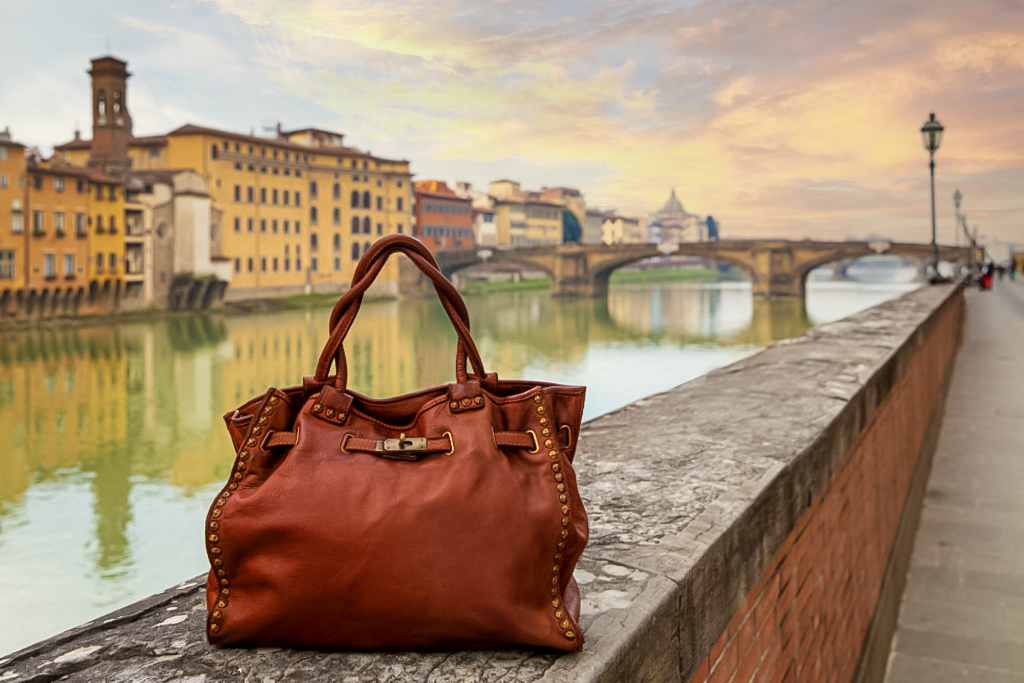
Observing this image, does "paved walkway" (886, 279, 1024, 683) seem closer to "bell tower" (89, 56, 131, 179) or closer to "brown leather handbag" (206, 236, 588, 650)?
"brown leather handbag" (206, 236, 588, 650)

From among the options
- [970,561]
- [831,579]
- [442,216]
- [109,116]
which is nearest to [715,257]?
[442,216]

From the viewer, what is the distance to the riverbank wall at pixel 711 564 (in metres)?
1.13

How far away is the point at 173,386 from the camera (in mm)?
20516

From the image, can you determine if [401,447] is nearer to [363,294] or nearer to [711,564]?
[363,294]

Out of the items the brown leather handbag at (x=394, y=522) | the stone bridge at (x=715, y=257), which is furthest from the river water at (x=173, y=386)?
the brown leather handbag at (x=394, y=522)

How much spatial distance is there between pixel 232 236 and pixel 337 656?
46.5 metres

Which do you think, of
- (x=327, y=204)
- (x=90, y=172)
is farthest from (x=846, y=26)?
(x=327, y=204)

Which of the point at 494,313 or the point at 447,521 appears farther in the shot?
the point at 494,313

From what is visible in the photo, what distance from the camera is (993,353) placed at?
1271 cm

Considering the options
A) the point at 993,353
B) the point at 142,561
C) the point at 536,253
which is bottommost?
the point at 142,561

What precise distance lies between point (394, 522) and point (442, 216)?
199ft

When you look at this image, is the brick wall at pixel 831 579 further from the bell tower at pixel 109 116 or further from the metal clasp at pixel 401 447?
the bell tower at pixel 109 116

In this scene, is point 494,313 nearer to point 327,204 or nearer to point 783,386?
point 327,204

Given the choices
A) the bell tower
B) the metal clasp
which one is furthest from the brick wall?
the bell tower
